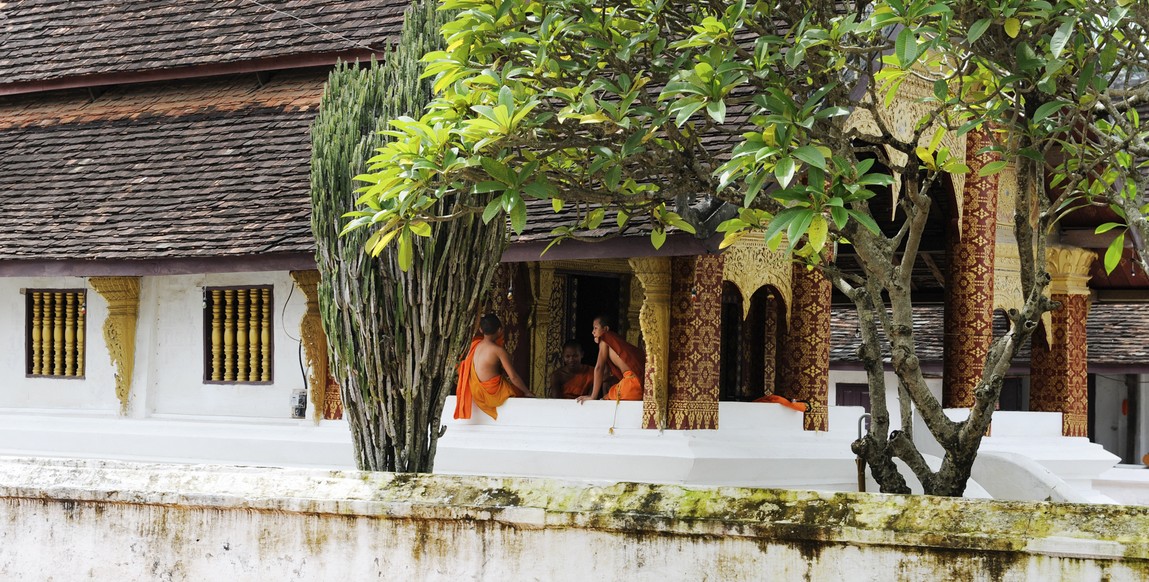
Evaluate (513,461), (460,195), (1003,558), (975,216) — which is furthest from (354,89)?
(975,216)

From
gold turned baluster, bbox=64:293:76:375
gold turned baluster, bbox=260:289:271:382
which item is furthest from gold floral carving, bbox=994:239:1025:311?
gold turned baluster, bbox=64:293:76:375

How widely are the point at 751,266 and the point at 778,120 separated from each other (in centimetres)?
514

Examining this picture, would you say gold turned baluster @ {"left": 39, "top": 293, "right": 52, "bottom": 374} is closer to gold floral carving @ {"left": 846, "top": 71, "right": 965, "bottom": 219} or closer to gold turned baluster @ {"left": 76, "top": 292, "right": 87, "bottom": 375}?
gold turned baluster @ {"left": 76, "top": 292, "right": 87, "bottom": 375}

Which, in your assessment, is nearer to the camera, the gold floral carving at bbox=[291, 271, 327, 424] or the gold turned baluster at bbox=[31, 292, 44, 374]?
the gold floral carving at bbox=[291, 271, 327, 424]

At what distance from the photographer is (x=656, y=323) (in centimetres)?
1006

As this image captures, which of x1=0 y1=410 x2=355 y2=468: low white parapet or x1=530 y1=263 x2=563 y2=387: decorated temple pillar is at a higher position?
x1=530 y1=263 x2=563 y2=387: decorated temple pillar

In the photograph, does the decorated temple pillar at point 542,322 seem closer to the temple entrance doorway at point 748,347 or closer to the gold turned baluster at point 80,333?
the temple entrance doorway at point 748,347

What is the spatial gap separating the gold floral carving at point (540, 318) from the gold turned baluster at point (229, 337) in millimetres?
2485

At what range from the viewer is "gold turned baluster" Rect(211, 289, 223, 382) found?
11.8 meters

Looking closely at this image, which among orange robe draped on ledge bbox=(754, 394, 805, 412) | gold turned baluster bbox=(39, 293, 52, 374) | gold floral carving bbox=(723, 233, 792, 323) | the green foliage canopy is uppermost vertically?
the green foliage canopy

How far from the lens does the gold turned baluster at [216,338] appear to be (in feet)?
38.7

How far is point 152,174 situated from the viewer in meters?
12.0

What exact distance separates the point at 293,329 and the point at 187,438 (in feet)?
4.25

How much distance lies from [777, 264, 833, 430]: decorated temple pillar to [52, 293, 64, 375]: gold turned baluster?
624 cm
